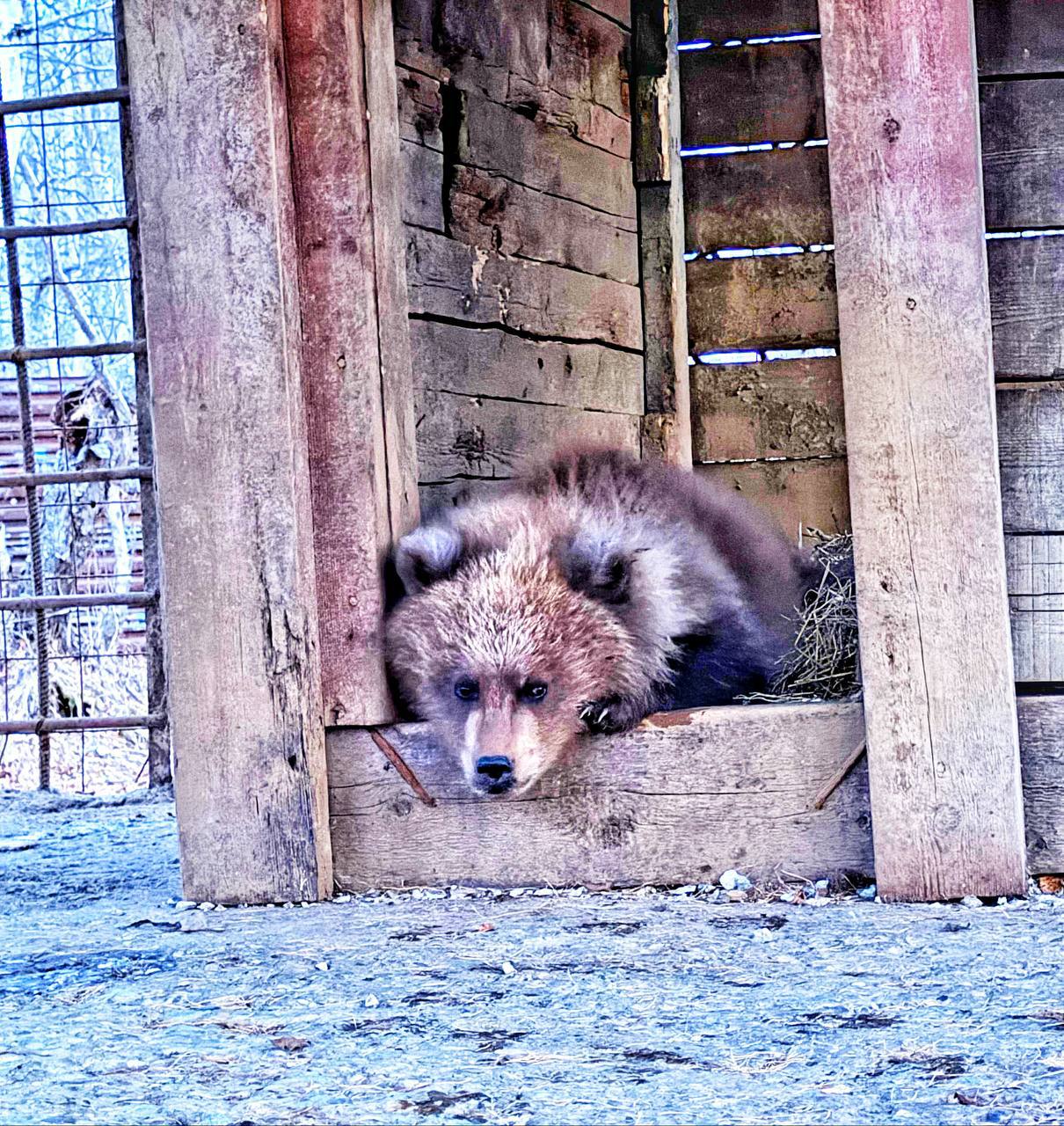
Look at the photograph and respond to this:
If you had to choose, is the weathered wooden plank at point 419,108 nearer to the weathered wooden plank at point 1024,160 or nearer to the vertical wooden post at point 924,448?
the vertical wooden post at point 924,448

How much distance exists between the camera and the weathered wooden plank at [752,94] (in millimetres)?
6383

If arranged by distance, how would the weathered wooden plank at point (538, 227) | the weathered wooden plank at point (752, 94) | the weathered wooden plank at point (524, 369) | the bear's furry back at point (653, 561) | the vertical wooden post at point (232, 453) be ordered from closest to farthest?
the vertical wooden post at point (232, 453), the bear's furry back at point (653, 561), the weathered wooden plank at point (524, 369), the weathered wooden plank at point (538, 227), the weathered wooden plank at point (752, 94)

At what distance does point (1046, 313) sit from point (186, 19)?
7.65 feet

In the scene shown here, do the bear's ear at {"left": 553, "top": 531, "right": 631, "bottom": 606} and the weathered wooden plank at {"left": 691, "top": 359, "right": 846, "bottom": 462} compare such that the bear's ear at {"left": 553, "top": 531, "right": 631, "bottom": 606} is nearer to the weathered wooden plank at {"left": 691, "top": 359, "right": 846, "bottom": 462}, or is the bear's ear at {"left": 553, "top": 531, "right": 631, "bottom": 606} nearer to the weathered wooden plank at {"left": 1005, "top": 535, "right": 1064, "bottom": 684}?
the weathered wooden plank at {"left": 1005, "top": 535, "right": 1064, "bottom": 684}

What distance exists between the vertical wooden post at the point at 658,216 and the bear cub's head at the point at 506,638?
207 centimetres

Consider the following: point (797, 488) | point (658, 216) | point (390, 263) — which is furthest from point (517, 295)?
point (797, 488)

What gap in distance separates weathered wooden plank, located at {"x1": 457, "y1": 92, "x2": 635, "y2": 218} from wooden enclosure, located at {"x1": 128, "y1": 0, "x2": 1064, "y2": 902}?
0.07 m

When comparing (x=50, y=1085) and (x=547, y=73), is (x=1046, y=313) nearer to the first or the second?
(x=547, y=73)

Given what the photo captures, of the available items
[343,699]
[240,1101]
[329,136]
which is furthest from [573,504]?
[240,1101]

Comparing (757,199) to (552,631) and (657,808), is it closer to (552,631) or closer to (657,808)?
(552,631)

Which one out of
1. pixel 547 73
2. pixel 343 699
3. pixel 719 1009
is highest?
pixel 547 73

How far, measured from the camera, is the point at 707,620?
439 cm

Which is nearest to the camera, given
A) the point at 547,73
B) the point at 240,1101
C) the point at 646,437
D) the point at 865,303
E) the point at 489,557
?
the point at 240,1101

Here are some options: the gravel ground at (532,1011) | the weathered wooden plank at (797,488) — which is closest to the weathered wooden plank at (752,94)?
the weathered wooden plank at (797,488)
